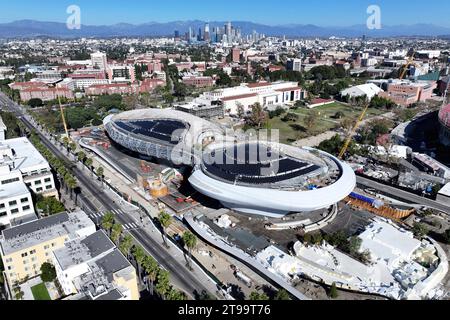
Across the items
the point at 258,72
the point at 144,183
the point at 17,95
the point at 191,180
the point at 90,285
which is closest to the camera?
the point at 90,285

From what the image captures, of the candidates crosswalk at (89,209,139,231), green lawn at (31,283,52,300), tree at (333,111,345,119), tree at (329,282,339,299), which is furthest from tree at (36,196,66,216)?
tree at (333,111,345,119)

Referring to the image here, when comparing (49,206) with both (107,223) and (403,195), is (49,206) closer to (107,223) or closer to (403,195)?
(107,223)

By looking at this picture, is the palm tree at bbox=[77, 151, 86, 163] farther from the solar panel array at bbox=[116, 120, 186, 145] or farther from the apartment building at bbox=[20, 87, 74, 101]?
the apartment building at bbox=[20, 87, 74, 101]

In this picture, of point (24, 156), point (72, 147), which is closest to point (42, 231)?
point (24, 156)

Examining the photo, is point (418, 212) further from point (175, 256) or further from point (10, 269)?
point (10, 269)
